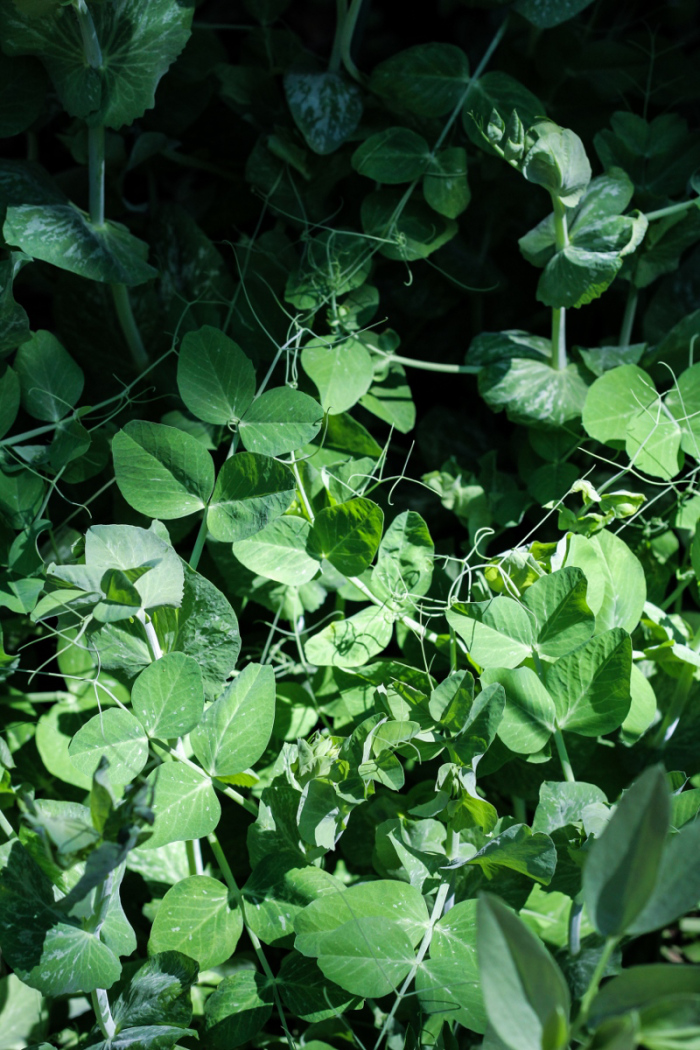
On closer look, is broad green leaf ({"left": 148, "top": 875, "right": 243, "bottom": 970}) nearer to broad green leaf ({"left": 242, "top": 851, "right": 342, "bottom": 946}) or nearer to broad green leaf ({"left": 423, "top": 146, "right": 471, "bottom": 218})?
broad green leaf ({"left": 242, "top": 851, "right": 342, "bottom": 946})

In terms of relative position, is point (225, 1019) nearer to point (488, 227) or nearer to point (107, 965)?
point (107, 965)

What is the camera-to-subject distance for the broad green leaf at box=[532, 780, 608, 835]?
1.39ft

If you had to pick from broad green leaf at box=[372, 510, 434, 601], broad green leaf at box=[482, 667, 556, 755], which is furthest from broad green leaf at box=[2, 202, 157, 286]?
broad green leaf at box=[482, 667, 556, 755]

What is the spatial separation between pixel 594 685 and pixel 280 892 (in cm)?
21

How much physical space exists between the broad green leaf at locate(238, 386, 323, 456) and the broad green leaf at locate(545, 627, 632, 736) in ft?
0.67

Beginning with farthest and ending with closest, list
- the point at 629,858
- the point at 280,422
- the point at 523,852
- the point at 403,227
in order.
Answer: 1. the point at 403,227
2. the point at 280,422
3. the point at 523,852
4. the point at 629,858

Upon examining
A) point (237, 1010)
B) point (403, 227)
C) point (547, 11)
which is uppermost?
point (547, 11)

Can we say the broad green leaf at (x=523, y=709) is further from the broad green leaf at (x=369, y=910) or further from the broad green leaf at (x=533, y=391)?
the broad green leaf at (x=533, y=391)

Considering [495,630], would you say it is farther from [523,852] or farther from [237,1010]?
[237,1010]

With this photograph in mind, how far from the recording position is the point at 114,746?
427 millimetres

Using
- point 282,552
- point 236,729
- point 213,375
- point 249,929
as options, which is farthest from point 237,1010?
point 213,375

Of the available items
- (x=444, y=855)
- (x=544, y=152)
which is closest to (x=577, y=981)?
(x=444, y=855)

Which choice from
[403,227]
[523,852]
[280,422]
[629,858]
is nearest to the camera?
[629,858]

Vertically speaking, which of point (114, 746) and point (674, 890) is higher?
point (674, 890)
